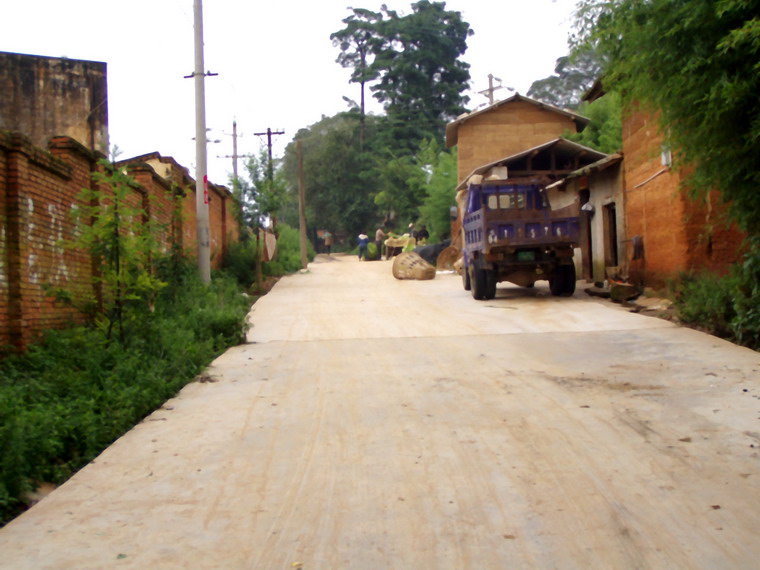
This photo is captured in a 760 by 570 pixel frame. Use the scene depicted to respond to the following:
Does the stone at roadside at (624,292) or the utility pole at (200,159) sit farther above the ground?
the utility pole at (200,159)

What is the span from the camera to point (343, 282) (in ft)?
77.6

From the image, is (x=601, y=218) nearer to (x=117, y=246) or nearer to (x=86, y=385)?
(x=117, y=246)

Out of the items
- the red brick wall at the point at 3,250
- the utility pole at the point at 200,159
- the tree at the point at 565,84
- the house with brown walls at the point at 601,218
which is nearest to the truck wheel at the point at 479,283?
the house with brown walls at the point at 601,218

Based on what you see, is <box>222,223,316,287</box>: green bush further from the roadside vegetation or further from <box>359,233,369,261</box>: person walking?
the roadside vegetation

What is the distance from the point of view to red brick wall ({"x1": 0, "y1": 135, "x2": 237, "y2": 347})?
7963 millimetres

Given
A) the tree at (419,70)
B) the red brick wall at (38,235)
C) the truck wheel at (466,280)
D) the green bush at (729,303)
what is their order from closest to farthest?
the red brick wall at (38,235)
the green bush at (729,303)
the truck wheel at (466,280)
the tree at (419,70)

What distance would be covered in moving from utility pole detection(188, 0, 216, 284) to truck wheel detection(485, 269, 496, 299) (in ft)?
21.0

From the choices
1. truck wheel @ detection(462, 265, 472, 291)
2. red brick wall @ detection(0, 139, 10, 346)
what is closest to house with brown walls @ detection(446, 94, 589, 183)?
truck wheel @ detection(462, 265, 472, 291)

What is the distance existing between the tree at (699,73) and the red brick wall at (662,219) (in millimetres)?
2649

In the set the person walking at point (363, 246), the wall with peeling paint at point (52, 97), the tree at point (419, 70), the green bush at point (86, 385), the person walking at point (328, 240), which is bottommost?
the green bush at point (86, 385)

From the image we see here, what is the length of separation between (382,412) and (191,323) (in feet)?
17.7

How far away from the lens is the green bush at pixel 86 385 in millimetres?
5445

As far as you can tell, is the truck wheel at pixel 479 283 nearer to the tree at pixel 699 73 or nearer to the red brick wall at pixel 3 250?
the tree at pixel 699 73

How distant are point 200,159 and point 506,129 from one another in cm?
1917
